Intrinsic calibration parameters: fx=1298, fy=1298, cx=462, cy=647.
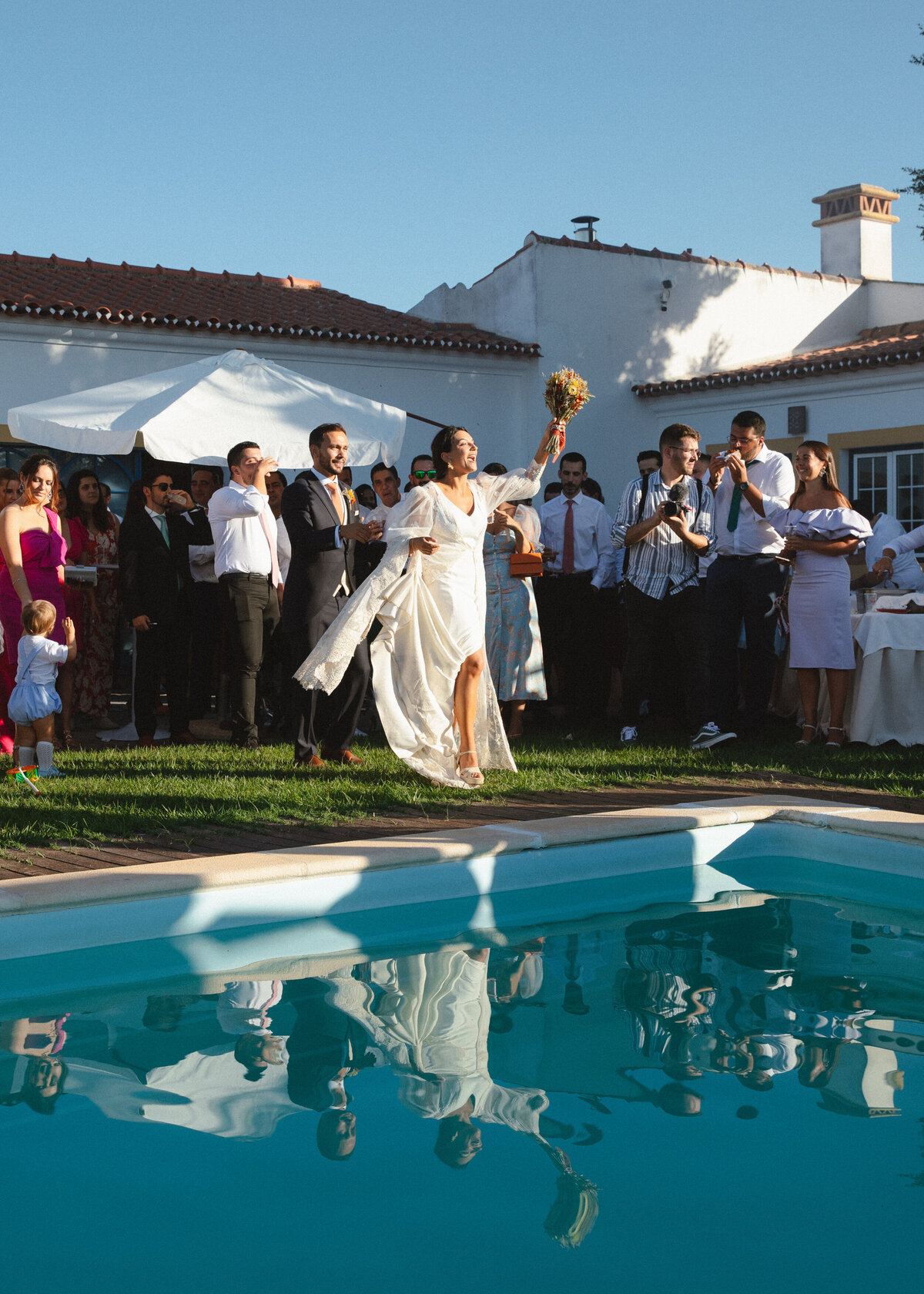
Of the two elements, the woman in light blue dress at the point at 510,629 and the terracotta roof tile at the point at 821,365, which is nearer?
the woman in light blue dress at the point at 510,629

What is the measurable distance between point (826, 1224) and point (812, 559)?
6365 millimetres

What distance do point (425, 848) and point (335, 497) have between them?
132 inches

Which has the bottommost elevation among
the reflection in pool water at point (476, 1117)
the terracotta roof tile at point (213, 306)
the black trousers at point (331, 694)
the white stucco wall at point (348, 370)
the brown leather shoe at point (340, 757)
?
the reflection in pool water at point (476, 1117)

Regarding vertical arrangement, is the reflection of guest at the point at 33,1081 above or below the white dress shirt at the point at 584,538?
below

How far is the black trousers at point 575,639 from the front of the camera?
33.0 ft

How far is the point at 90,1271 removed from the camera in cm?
246

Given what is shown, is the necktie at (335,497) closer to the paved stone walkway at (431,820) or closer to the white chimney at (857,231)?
the paved stone walkway at (431,820)

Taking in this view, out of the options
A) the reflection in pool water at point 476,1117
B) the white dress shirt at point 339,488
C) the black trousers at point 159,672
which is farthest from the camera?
the black trousers at point 159,672

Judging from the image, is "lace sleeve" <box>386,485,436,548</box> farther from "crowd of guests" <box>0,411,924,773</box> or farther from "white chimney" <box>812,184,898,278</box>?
"white chimney" <box>812,184,898,278</box>

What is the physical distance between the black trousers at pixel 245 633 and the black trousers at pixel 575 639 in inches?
95.9

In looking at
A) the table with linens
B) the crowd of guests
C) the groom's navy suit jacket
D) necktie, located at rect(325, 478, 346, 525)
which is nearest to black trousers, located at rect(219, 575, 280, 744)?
the crowd of guests

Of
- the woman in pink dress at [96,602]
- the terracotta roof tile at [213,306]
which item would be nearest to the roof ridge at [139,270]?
the terracotta roof tile at [213,306]

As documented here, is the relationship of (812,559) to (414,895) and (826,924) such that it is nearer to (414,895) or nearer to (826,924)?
(826,924)

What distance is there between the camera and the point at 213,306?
55.9 ft
